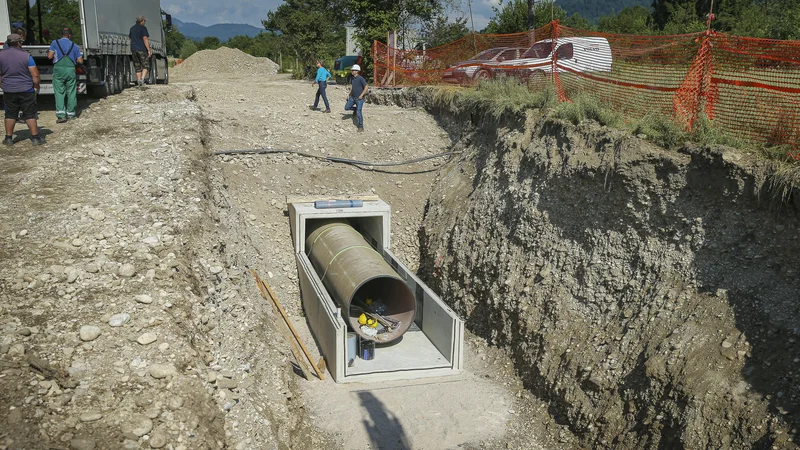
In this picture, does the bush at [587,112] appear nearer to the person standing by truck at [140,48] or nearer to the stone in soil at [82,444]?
the stone in soil at [82,444]

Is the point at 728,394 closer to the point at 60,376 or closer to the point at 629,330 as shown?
the point at 629,330

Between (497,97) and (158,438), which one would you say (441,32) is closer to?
(497,97)

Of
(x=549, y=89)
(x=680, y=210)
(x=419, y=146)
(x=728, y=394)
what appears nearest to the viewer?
(x=728, y=394)

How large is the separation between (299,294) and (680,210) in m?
7.89

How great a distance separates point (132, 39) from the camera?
15656 millimetres

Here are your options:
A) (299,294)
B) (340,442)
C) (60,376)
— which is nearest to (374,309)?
(299,294)

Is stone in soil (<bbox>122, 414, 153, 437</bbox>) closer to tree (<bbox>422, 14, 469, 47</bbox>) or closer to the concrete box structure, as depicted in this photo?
the concrete box structure

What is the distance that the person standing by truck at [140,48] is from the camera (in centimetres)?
1551

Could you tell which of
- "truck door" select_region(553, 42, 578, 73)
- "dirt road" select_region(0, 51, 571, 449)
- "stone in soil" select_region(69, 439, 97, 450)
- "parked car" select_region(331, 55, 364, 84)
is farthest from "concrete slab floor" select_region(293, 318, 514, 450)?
"parked car" select_region(331, 55, 364, 84)

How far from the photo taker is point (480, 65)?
15.7 meters

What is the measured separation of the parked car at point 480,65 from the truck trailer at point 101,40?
850cm

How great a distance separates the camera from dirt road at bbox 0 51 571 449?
5.80 meters

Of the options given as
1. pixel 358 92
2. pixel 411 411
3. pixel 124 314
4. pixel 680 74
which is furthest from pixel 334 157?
pixel 124 314

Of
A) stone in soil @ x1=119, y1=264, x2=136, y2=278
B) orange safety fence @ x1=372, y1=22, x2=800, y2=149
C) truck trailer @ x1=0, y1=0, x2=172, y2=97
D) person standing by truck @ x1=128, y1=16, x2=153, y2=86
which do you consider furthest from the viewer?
person standing by truck @ x1=128, y1=16, x2=153, y2=86
